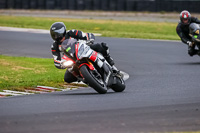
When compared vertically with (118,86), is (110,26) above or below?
below

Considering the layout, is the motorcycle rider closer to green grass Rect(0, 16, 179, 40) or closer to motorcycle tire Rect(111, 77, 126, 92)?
motorcycle tire Rect(111, 77, 126, 92)

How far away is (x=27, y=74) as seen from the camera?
1320 cm

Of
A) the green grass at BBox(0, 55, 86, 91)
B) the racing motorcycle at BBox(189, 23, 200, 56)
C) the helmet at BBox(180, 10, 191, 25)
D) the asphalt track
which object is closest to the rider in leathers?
the asphalt track

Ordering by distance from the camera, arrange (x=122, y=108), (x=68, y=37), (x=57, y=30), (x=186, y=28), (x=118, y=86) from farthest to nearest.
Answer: (x=186, y=28), (x=118, y=86), (x=68, y=37), (x=57, y=30), (x=122, y=108)

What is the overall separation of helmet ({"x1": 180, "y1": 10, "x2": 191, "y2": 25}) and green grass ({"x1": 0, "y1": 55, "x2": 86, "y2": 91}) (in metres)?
4.56

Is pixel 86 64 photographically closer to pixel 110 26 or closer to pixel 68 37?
pixel 68 37

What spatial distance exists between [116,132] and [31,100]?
10.6 ft

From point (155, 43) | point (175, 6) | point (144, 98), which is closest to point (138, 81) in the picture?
point (144, 98)

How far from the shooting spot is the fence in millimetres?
40625

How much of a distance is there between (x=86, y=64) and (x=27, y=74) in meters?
4.14

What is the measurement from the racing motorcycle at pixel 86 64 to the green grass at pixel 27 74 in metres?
1.85

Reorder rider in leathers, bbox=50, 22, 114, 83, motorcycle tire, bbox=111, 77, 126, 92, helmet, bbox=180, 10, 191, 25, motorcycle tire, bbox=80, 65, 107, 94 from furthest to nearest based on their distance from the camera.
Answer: helmet, bbox=180, 10, 191, 25 < motorcycle tire, bbox=111, 77, 126, 92 < rider in leathers, bbox=50, 22, 114, 83 < motorcycle tire, bbox=80, 65, 107, 94

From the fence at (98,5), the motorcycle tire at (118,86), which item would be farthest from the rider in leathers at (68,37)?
the fence at (98,5)

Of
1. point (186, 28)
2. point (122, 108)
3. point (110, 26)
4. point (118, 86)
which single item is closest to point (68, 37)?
point (118, 86)
